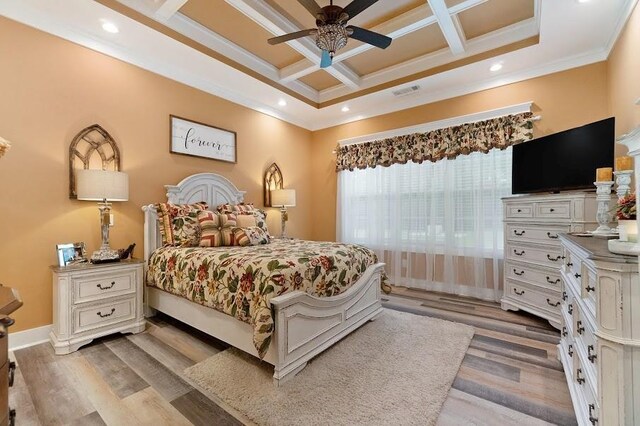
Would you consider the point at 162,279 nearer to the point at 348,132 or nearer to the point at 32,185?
the point at 32,185

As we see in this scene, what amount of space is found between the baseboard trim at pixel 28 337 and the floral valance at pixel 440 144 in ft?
13.5

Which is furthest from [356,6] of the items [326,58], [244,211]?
[244,211]

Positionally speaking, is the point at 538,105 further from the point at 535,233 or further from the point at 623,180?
the point at 623,180

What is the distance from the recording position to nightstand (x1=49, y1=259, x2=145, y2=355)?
7.43 feet

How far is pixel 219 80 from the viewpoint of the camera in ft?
12.1

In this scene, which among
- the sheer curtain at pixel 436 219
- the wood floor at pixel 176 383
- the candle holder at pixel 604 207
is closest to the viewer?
the wood floor at pixel 176 383

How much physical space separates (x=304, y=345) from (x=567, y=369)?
5.66ft

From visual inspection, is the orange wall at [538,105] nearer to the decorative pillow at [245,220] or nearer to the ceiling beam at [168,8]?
the decorative pillow at [245,220]

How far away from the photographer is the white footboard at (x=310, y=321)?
187cm

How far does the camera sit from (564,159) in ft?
8.96

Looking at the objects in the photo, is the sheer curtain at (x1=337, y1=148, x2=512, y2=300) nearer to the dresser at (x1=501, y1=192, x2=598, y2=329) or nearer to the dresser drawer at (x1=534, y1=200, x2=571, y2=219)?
the dresser at (x1=501, y1=192, x2=598, y2=329)

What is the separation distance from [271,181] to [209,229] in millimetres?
1736

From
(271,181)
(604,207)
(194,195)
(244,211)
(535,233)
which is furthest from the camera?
(271,181)

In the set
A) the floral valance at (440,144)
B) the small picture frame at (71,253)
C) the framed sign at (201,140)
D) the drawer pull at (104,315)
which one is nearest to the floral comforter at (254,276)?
the drawer pull at (104,315)
